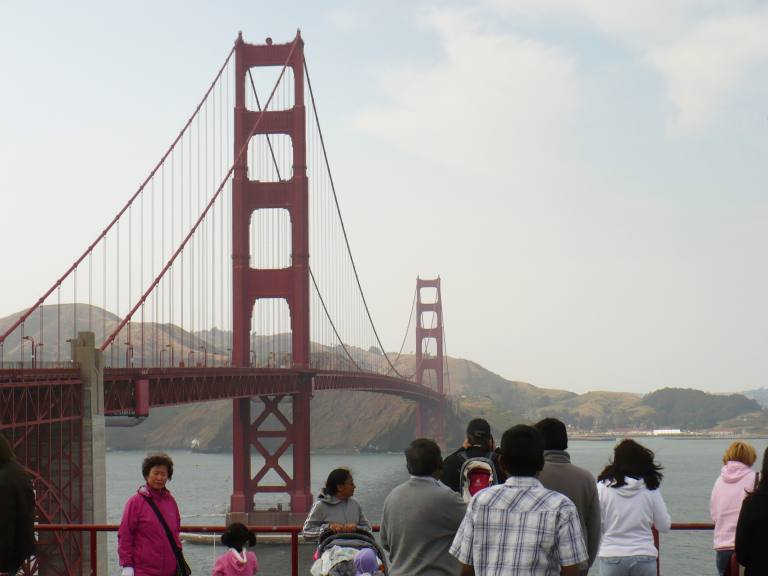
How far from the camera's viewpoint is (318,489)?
277 ft

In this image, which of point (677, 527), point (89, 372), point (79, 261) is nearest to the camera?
point (677, 527)

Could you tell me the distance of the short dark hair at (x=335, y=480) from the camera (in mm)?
7590

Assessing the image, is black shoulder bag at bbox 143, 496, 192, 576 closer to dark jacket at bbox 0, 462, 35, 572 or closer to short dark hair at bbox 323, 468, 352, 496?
short dark hair at bbox 323, 468, 352, 496

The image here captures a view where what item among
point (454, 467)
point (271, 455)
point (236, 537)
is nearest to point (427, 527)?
point (454, 467)

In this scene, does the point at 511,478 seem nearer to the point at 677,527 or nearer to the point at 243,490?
the point at 677,527

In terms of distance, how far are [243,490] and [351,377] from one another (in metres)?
14.2

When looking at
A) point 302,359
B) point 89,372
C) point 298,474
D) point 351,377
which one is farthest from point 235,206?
point 89,372

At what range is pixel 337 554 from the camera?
7168mm

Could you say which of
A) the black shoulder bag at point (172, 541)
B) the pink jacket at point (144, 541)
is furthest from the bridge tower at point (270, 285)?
the pink jacket at point (144, 541)

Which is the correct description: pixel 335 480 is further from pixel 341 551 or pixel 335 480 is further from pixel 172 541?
pixel 172 541

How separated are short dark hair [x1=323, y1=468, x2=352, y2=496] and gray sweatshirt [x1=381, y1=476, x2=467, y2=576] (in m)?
1.02

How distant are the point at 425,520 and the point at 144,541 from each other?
221 cm

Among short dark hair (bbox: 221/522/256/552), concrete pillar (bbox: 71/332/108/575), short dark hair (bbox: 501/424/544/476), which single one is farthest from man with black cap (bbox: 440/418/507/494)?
concrete pillar (bbox: 71/332/108/575)

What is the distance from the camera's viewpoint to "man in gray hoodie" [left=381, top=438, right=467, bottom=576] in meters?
6.56
